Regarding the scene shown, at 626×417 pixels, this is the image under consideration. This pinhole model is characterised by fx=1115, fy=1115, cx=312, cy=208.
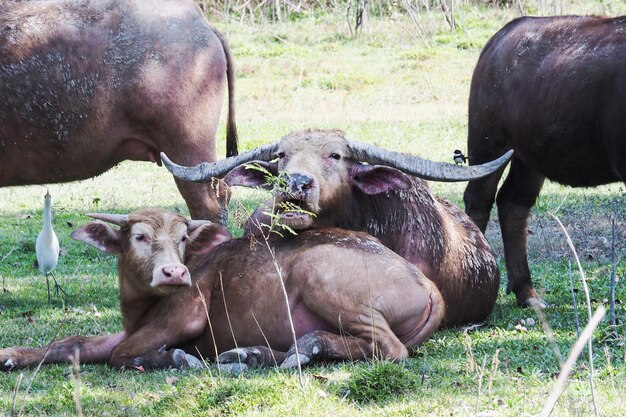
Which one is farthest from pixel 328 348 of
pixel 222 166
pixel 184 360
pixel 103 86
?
pixel 103 86

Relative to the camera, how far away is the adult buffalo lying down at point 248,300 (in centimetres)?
612

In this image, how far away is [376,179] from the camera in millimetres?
7086

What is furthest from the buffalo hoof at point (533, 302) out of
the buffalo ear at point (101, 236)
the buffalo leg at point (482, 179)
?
the buffalo ear at point (101, 236)

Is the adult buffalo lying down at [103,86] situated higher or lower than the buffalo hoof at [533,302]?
higher

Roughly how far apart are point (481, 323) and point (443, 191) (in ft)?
19.2

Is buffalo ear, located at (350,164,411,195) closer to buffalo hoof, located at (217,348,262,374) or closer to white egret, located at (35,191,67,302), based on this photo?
buffalo hoof, located at (217,348,262,374)

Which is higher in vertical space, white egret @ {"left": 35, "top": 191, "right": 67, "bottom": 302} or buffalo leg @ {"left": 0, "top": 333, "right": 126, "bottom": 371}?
buffalo leg @ {"left": 0, "top": 333, "right": 126, "bottom": 371}

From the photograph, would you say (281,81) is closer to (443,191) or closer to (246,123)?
(246,123)

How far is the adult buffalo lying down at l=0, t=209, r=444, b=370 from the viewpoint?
6117 mm

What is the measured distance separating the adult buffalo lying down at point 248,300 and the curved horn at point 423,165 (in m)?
0.64

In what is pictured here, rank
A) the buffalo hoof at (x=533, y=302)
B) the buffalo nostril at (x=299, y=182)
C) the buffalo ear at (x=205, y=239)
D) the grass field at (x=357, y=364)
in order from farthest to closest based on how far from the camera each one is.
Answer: the buffalo hoof at (x=533, y=302) → the buffalo ear at (x=205, y=239) → the buffalo nostril at (x=299, y=182) → the grass field at (x=357, y=364)

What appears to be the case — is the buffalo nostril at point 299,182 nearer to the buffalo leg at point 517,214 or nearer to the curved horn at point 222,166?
the curved horn at point 222,166

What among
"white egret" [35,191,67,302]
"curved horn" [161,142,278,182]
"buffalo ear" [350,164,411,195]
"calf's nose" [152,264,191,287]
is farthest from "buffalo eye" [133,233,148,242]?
"white egret" [35,191,67,302]

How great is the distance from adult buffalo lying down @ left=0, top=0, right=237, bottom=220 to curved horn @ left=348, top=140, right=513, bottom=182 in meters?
2.11
